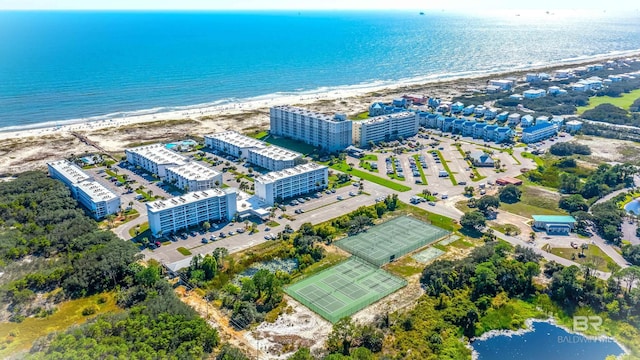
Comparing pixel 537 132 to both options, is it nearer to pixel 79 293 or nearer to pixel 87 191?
pixel 87 191

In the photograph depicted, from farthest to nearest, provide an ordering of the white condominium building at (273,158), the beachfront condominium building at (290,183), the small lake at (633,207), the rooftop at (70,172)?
the white condominium building at (273,158), the rooftop at (70,172), the beachfront condominium building at (290,183), the small lake at (633,207)

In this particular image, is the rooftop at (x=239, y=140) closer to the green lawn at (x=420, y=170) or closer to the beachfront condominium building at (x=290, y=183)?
the beachfront condominium building at (x=290, y=183)

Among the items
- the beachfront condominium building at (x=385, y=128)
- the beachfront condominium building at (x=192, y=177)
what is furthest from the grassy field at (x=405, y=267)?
the beachfront condominium building at (x=385, y=128)

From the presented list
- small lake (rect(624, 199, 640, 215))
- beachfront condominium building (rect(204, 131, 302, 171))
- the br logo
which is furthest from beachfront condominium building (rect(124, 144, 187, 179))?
small lake (rect(624, 199, 640, 215))

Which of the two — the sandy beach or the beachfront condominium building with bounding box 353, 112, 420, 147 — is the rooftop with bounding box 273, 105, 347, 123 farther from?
the sandy beach

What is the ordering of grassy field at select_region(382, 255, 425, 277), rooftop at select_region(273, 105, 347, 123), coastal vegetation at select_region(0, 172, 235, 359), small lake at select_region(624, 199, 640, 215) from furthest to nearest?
1. rooftop at select_region(273, 105, 347, 123)
2. small lake at select_region(624, 199, 640, 215)
3. grassy field at select_region(382, 255, 425, 277)
4. coastal vegetation at select_region(0, 172, 235, 359)

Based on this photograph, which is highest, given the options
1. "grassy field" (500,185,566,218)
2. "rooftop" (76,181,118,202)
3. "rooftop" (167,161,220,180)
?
"rooftop" (167,161,220,180)

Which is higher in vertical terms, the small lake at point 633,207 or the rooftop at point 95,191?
the rooftop at point 95,191
